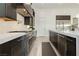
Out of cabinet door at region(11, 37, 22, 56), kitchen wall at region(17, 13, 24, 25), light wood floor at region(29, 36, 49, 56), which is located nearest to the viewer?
cabinet door at region(11, 37, 22, 56)

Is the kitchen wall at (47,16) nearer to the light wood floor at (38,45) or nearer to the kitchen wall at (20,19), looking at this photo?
the light wood floor at (38,45)

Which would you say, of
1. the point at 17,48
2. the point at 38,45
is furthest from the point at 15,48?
the point at 38,45

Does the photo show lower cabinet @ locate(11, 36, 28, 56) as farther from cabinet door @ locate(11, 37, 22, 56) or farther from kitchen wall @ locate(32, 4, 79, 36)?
kitchen wall @ locate(32, 4, 79, 36)

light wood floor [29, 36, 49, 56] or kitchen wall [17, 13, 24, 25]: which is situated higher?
kitchen wall [17, 13, 24, 25]

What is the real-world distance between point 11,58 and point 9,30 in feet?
4.65

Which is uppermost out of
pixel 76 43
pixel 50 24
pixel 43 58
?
pixel 50 24

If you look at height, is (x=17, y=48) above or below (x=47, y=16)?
below

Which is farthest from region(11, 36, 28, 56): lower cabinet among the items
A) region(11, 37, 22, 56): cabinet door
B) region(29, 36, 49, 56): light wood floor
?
region(29, 36, 49, 56): light wood floor

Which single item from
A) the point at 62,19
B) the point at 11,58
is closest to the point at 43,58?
the point at 11,58

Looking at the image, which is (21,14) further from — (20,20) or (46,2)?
(46,2)

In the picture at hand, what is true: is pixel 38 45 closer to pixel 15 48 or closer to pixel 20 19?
pixel 15 48

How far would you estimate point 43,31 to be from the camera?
6.48 ft

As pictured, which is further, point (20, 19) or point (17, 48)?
point (20, 19)

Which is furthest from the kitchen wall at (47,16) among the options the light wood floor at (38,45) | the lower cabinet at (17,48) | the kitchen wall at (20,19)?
the kitchen wall at (20,19)
